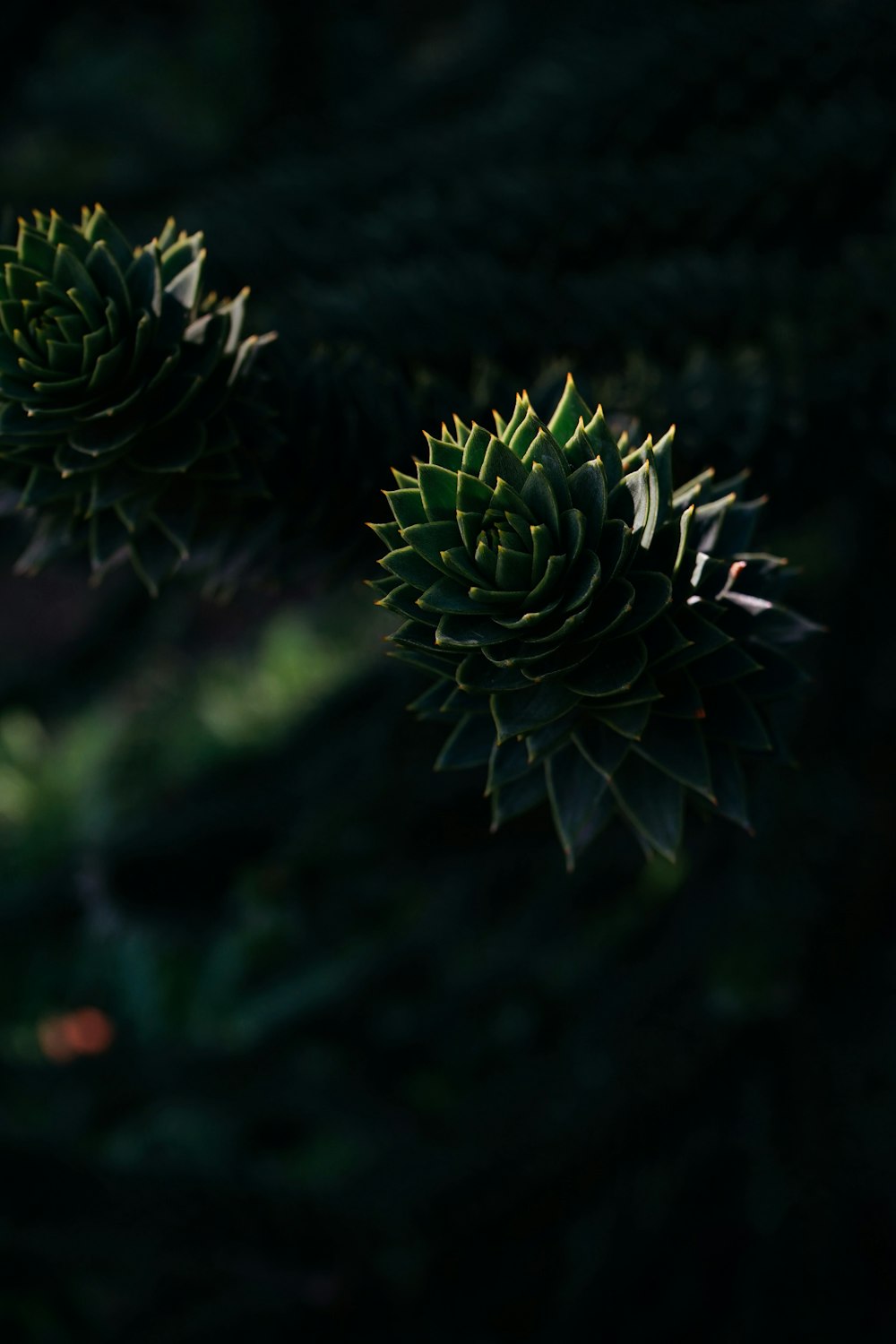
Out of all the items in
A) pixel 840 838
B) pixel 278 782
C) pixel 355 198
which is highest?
pixel 355 198

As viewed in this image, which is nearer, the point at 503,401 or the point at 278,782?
the point at 503,401

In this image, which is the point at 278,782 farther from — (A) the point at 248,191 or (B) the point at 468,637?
(B) the point at 468,637

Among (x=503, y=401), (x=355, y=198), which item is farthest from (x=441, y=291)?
(x=355, y=198)

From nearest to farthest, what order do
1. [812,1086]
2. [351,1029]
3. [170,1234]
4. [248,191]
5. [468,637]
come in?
[468,637]
[812,1086]
[248,191]
[170,1234]
[351,1029]

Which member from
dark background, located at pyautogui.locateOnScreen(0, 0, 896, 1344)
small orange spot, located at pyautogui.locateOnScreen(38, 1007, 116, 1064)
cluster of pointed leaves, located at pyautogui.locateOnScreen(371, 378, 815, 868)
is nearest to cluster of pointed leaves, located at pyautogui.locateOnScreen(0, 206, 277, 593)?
dark background, located at pyautogui.locateOnScreen(0, 0, 896, 1344)

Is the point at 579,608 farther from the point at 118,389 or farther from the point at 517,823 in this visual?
the point at 517,823

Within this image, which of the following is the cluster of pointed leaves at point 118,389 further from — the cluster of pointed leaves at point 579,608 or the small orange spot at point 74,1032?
the small orange spot at point 74,1032

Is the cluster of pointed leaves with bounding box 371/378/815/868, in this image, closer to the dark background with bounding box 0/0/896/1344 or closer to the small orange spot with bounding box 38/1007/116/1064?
the dark background with bounding box 0/0/896/1344
